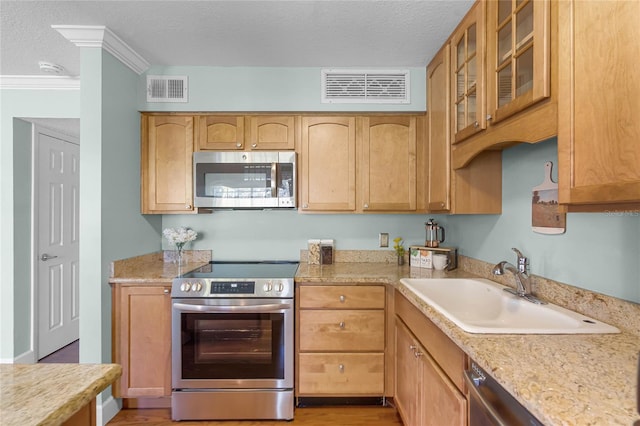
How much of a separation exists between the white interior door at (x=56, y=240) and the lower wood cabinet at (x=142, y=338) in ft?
4.89

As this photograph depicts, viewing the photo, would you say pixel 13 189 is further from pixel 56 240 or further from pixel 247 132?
pixel 247 132

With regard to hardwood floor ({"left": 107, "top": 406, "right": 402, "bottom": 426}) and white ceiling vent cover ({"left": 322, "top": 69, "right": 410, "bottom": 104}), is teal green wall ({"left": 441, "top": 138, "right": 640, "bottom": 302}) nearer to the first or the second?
white ceiling vent cover ({"left": 322, "top": 69, "right": 410, "bottom": 104})

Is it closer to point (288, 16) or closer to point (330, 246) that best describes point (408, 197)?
point (330, 246)

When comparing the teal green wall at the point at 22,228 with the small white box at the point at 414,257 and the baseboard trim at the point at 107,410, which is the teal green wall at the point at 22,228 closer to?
the baseboard trim at the point at 107,410

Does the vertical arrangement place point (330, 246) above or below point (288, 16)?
below

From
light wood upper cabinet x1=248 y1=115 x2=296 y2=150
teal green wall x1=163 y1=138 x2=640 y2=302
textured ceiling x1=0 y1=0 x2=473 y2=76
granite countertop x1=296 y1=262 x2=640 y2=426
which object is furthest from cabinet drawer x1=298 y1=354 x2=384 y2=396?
textured ceiling x1=0 y1=0 x2=473 y2=76

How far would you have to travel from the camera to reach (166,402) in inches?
86.7

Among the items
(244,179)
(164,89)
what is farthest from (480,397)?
(164,89)

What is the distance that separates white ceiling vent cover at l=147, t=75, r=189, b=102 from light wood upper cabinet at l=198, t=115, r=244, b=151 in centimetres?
24

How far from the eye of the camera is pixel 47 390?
641 millimetres

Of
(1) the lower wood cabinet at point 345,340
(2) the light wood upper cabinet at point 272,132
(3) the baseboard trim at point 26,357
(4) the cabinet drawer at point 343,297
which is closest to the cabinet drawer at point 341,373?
(1) the lower wood cabinet at point 345,340

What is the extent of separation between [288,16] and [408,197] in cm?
148

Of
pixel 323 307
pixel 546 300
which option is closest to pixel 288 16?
pixel 323 307

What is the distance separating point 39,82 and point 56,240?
1454 millimetres
